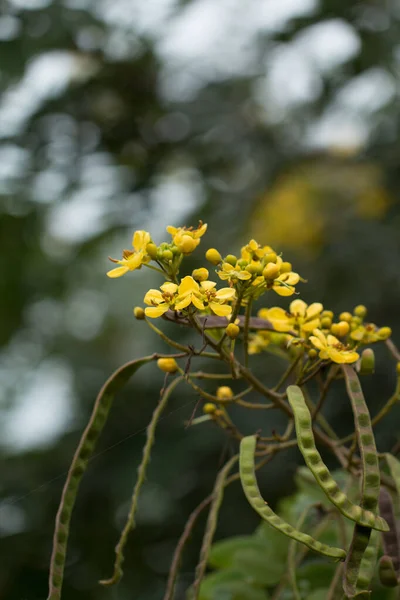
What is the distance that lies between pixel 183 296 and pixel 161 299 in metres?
0.04

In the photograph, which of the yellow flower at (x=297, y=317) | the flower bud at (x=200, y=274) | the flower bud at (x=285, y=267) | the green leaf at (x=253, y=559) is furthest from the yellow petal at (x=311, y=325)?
the green leaf at (x=253, y=559)

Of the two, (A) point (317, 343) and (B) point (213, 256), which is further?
(B) point (213, 256)

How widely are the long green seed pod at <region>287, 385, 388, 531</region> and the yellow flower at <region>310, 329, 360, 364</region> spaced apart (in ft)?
0.28

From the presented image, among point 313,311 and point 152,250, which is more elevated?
point 152,250

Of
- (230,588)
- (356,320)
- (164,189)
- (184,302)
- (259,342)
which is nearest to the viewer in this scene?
(184,302)

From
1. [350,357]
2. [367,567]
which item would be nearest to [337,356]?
[350,357]

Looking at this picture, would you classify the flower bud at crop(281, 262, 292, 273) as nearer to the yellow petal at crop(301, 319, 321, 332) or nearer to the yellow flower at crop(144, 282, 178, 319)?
the yellow petal at crop(301, 319, 321, 332)

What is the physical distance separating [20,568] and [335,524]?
1.56 m

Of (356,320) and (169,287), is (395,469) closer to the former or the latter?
(356,320)

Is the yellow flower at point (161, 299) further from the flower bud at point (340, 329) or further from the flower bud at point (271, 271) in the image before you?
the flower bud at point (340, 329)

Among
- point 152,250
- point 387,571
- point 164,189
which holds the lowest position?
point 387,571

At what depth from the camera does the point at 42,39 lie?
3189 mm

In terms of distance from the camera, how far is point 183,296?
111 cm

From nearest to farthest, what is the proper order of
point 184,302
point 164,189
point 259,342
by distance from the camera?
1. point 184,302
2. point 259,342
3. point 164,189
